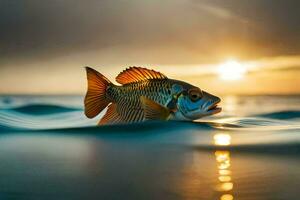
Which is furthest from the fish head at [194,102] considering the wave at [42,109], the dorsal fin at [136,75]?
the wave at [42,109]

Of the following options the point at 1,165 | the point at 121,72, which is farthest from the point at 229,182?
the point at 121,72

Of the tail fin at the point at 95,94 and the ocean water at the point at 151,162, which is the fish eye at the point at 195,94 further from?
the tail fin at the point at 95,94

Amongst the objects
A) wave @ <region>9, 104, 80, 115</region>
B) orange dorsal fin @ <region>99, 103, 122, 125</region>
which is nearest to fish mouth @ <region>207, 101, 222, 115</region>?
orange dorsal fin @ <region>99, 103, 122, 125</region>

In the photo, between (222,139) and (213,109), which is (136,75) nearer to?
(213,109)

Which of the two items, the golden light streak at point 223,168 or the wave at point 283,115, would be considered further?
the wave at point 283,115

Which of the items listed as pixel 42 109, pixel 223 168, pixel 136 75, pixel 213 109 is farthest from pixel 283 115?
pixel 223 168

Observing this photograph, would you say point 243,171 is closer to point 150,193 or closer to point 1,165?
point 150,193
